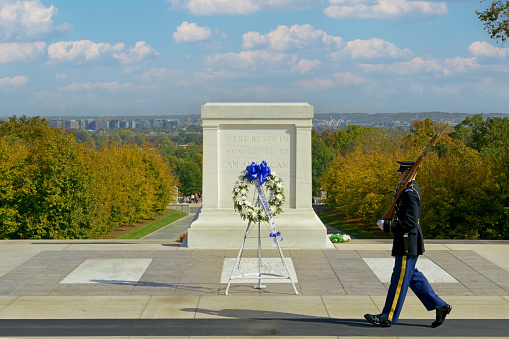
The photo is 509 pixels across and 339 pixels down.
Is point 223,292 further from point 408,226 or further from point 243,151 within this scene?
point 243,151

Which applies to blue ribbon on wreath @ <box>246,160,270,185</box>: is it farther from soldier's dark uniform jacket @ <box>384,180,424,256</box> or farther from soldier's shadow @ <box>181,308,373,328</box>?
soldier's dark uniform jacket @ <box>384,180,424,256</box>

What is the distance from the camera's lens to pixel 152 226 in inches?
A: 1858

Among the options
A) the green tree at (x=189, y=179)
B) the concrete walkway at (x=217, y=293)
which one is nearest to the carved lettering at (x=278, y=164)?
the concrete walkway at (x=217, y=293)

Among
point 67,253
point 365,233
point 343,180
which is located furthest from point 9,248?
point 343,180

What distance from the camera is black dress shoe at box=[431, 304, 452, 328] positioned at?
7676mm

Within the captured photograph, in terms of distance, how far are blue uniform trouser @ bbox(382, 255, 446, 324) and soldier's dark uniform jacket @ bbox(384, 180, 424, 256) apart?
10cm

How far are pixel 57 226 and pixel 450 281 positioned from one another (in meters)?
22.0

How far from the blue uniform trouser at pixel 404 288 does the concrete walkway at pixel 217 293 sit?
261mm

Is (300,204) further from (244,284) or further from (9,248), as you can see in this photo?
(9,248)

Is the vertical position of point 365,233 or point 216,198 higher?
point 216,198

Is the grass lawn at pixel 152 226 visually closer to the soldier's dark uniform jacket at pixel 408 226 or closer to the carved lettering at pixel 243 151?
the carved lettering at pixel 243 151

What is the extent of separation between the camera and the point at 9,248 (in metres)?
13.2

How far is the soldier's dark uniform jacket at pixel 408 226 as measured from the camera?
7711mm

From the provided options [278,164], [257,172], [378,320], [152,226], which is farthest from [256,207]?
[152,226]
